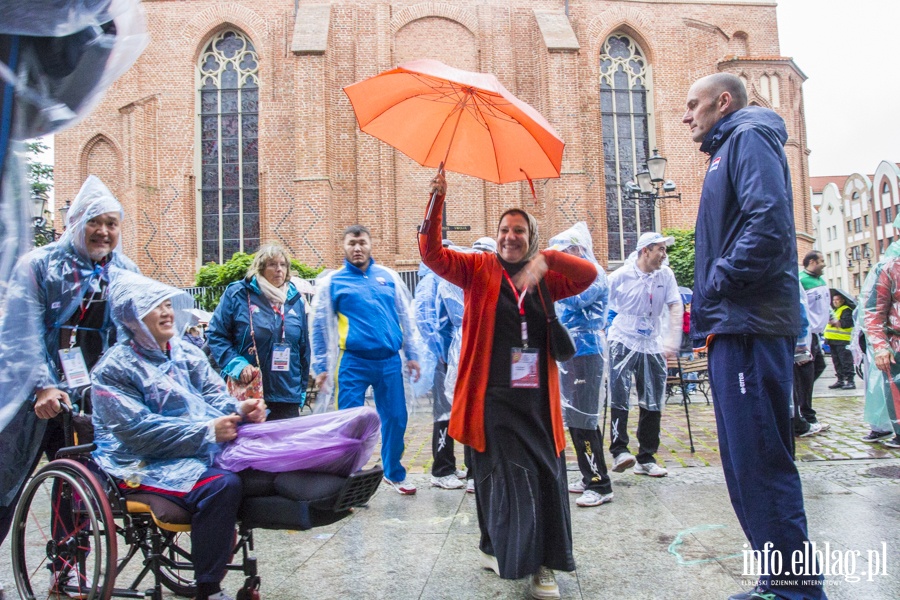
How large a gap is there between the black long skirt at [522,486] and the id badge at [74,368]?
2.06m

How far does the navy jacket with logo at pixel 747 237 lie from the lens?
110 inches

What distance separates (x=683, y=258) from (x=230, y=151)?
591 inches

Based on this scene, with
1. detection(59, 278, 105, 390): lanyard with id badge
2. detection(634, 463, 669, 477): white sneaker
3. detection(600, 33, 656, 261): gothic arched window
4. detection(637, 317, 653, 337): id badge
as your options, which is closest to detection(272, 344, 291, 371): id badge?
detection(59, 278, 105, 390): lanyard with id badge

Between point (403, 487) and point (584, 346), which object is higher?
point (584, 346)

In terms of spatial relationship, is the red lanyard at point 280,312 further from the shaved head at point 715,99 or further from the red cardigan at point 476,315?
the shaved head at point 715,99

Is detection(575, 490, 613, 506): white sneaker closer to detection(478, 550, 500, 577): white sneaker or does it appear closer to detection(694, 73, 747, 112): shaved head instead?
detection(478, 550, 500, 577): white sneaker

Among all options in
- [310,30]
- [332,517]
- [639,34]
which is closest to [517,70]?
[639,34]

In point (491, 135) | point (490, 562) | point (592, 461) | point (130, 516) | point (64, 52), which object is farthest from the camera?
point (592, 461)

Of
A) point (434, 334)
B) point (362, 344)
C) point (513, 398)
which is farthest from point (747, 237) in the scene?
point (434, 334)

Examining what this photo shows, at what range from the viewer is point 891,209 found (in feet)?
191

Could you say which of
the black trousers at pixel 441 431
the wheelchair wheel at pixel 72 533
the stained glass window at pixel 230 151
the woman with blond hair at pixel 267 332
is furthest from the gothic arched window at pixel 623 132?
the wheelchair wheel at pixel 72 533

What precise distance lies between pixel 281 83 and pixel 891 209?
55.8 metres

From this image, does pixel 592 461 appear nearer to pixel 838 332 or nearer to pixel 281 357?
pixel 281 357

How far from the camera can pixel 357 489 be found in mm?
3055
